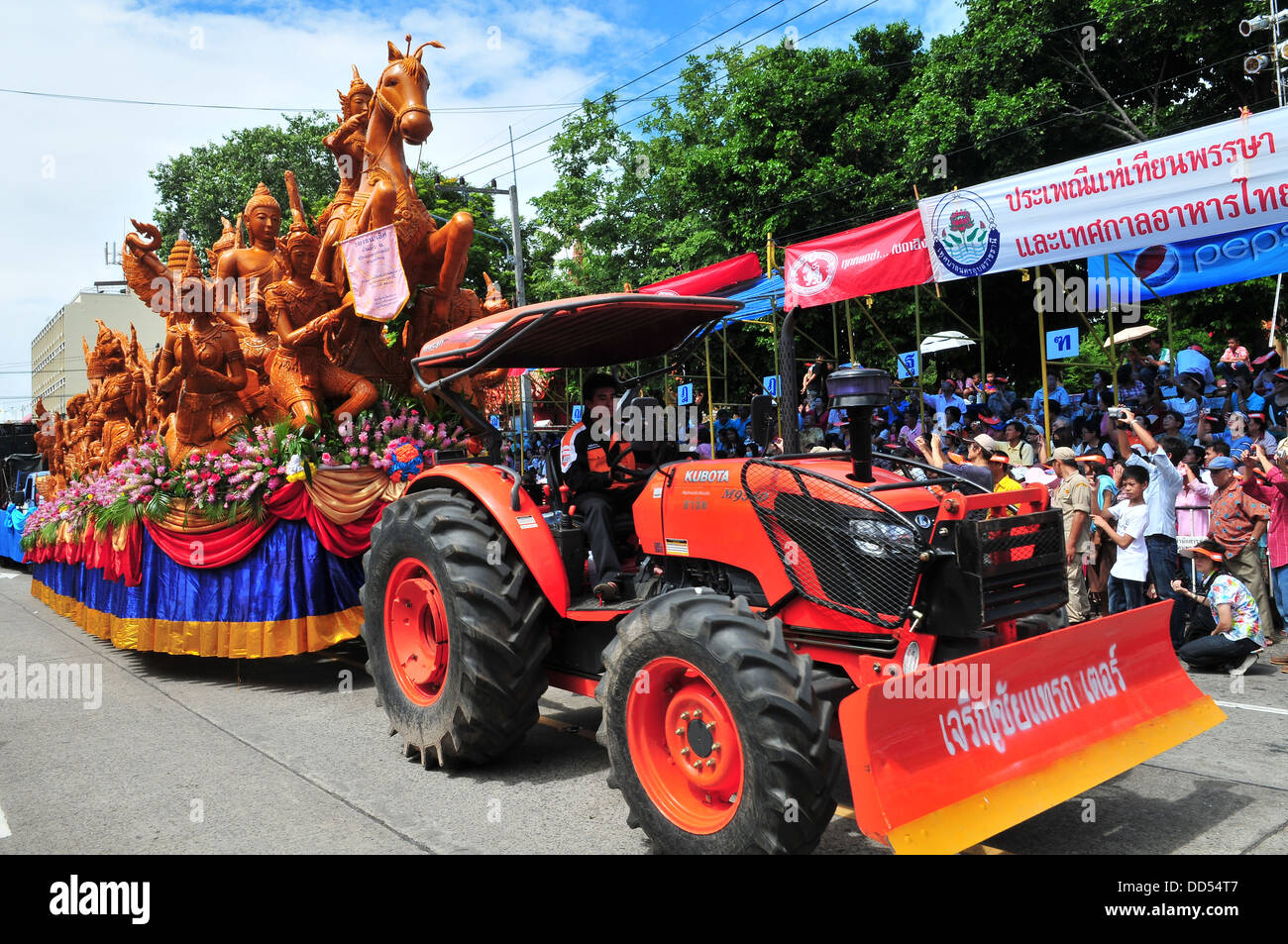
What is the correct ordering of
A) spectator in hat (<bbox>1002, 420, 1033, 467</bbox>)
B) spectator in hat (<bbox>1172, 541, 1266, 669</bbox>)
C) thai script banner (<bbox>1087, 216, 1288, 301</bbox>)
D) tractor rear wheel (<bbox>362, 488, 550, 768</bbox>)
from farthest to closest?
1. spectator in hat (<bbox>1002, 420, 1033, 467</bbox>)
2. thai script banner (<bbox>1087, 216, 1288, 301</bbox>)
3. spectator in hat (<bbox>1172, 541, 1266, 669</bbox>)
4. tractor rear wheel (<bbox>362, 488, 550, 768</bbox>)

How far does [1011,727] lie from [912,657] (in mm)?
465

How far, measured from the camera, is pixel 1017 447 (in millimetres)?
11500

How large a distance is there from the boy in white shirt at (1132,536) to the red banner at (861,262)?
3317 mm

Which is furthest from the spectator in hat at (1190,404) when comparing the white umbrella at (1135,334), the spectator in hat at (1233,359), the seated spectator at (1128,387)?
the white umbrella at (1135,334)

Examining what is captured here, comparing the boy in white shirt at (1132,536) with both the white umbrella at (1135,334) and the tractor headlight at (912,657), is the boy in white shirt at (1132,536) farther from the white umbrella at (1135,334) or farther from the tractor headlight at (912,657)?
the white umbrella at (1135,334)

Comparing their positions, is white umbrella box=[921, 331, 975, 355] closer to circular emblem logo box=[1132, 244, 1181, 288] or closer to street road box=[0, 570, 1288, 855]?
circular emblem logo box=[1132, 244, 1181, 288]

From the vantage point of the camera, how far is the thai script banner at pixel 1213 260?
898cm

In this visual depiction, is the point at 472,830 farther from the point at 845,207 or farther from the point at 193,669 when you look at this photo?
the point at 845,207

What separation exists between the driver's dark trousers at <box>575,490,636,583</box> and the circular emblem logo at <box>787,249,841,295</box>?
693 cm

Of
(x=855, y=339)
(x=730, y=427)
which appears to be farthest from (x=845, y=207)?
(x=730, y=427)

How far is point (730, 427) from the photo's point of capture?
55.6 feet

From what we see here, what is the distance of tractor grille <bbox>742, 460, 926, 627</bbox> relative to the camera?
392 centimetres

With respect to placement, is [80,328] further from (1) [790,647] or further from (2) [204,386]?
(1) [790,647]

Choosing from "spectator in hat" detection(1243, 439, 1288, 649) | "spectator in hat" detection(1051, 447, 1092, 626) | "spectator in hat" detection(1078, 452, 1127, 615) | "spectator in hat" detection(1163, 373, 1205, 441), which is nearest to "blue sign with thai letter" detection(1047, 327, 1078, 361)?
"spectator in hat" detection(1163, 373, 1205, 441)
